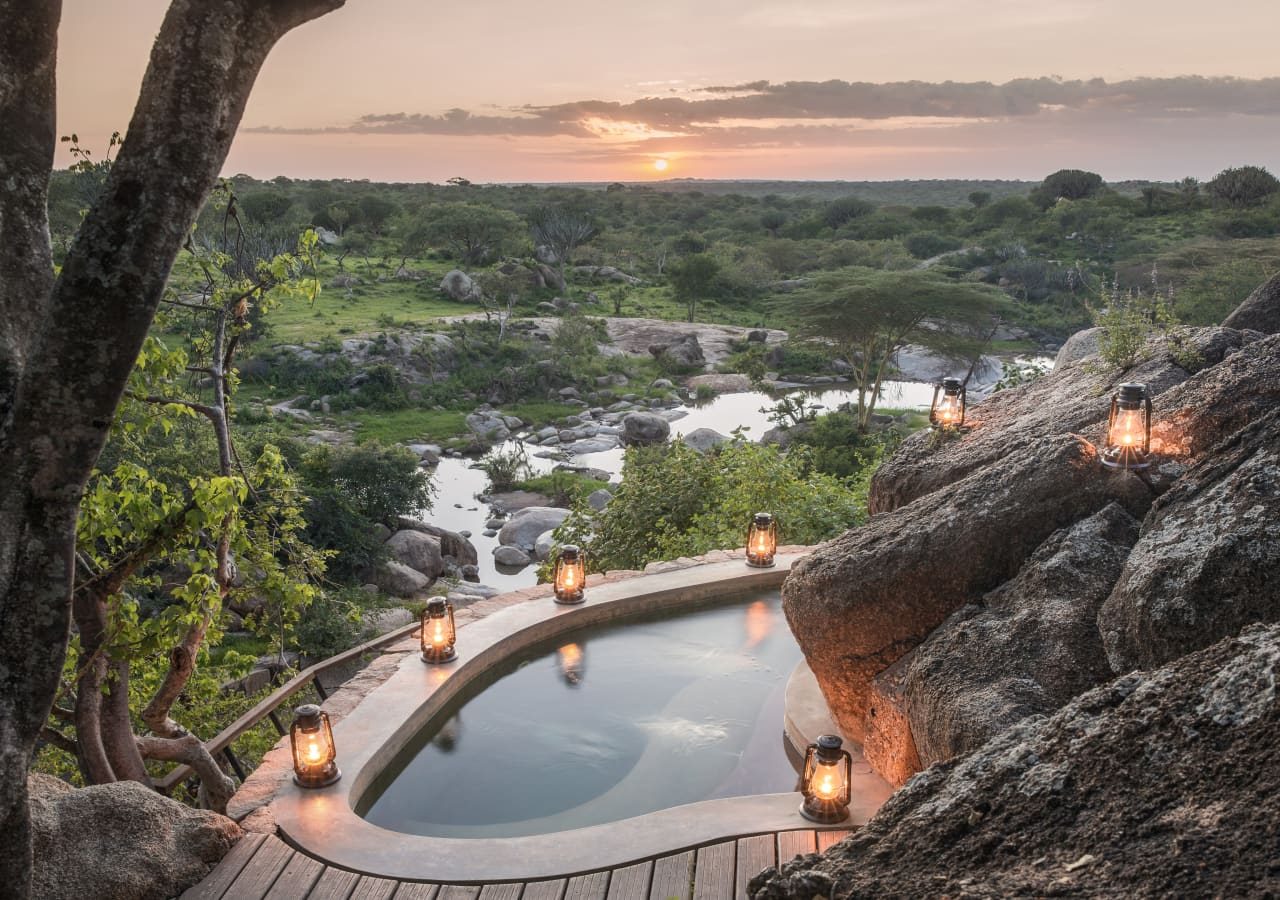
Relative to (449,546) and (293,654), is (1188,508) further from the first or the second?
(449,546)

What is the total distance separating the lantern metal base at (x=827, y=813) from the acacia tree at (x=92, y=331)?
8.85ft

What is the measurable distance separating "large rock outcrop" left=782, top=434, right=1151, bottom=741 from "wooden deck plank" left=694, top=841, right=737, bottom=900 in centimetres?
99

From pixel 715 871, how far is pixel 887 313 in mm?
24504

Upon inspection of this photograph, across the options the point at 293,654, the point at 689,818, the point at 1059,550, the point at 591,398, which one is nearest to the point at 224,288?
the point at 689,818

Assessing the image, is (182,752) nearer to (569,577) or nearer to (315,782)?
(315,782)

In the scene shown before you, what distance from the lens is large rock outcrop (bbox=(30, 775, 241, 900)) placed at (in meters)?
3.56

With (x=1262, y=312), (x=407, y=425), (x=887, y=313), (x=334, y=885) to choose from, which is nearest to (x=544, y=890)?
(x=334, y=885)

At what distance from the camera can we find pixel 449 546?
61.8 ft

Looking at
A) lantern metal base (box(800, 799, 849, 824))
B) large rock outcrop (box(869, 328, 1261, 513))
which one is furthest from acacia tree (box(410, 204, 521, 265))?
lantern metal base (box(800, 799, 849, 824))

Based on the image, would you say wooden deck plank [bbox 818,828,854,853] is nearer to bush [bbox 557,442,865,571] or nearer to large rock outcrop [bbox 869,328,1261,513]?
large rock outcrop [bbox 869,328,1261,513]

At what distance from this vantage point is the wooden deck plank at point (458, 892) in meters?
3.74

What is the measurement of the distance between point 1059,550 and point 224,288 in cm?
394

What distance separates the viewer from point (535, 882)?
3.81 meters

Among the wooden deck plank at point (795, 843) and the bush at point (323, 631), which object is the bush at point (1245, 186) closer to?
the bush at point (323, 631)
